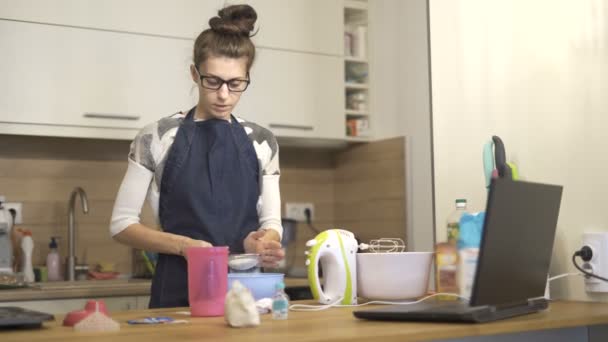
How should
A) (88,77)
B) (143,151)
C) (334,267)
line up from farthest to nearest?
(88,77) → (143,151) → (334,267)

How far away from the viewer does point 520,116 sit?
6.84 ft

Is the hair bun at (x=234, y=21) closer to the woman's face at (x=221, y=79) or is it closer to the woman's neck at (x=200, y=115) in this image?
the woman's face at (x=221, y=79)

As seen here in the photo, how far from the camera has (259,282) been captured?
171 cm

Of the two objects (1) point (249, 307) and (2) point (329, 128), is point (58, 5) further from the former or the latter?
(1) point (249, 307)

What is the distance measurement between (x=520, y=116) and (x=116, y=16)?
1719mm

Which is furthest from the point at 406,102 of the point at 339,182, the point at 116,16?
the point at 116,16

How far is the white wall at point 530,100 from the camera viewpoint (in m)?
1.89

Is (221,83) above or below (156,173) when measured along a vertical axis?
above

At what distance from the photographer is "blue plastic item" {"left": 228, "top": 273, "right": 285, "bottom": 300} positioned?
5.60 ft

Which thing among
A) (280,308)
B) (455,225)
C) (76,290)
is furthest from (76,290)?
(455,225)

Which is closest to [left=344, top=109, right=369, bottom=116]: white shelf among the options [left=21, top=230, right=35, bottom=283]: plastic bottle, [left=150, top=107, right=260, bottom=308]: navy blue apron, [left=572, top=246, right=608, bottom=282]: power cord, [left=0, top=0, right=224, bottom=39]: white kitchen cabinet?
[left=0, top=0, right=224, bottom=39]: white kitchen cabinet

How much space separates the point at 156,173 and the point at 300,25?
1.62 m

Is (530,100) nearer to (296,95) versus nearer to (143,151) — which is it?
(143,151)

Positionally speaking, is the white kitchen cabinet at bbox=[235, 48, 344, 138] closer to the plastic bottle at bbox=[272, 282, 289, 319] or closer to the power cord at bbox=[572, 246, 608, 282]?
the power cord at bbox=[572, 246, 608, 282]
